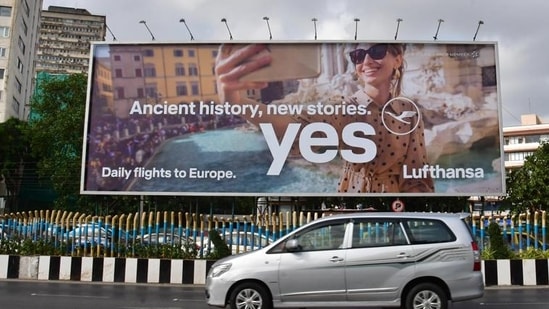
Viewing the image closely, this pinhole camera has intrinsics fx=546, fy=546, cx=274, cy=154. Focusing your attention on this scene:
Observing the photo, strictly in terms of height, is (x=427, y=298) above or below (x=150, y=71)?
below

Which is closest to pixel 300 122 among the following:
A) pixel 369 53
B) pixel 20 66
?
pixel 369 53

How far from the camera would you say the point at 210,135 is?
16625 mm

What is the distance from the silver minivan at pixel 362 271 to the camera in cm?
765

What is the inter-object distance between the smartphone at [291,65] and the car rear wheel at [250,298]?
32.5 feet

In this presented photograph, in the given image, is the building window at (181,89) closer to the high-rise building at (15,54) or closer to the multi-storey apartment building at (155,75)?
the multi-storey apartment building at (155,75)

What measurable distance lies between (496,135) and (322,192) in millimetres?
5400

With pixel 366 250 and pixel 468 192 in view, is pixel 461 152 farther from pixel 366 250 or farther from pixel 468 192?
pixel 366 250

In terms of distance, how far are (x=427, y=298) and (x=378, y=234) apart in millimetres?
1099

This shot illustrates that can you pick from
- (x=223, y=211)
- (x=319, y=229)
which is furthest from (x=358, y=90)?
(x=223, y=211)

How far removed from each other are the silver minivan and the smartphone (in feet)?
31.1

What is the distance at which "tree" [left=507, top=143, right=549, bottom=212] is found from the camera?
3158cm

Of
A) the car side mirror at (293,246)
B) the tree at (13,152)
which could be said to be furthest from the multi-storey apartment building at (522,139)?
the car side mirror at (293,246)

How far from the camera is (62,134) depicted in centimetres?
3759

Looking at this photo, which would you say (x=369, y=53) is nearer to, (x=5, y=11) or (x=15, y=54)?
(x=15, y=54)
